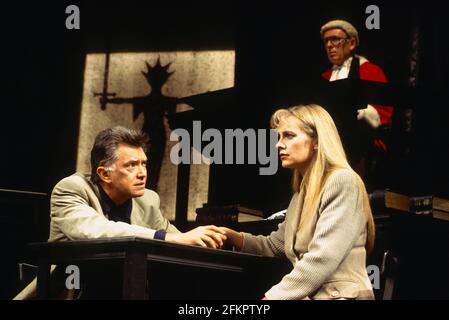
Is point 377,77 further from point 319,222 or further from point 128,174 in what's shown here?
point 319,222

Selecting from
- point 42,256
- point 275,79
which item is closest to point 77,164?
point 275,79

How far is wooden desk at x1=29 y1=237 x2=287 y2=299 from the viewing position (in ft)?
9.25

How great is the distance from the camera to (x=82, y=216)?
3389 millimetres

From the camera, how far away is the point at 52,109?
7.25 m

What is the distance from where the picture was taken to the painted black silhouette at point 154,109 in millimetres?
7613

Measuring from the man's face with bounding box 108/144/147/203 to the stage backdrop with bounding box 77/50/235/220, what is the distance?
3820mm

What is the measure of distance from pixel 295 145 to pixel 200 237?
22.2 inches

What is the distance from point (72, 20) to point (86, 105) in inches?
31.5

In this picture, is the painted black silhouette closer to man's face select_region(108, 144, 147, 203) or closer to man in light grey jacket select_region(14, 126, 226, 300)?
man in light grey jacket select_region(14, 126, 226, 300)

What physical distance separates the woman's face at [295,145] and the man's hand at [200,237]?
0.43 metres

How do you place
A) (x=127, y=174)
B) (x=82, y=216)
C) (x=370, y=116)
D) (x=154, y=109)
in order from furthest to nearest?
(x=154, y=109) → (x=370, y=116) → (x=127, y=174) → (x=82, y=216)

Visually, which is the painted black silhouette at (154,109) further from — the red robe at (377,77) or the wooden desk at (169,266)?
the wooden desk at (169,266)

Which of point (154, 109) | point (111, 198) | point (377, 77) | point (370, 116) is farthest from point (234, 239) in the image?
point (154, 109)
